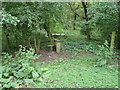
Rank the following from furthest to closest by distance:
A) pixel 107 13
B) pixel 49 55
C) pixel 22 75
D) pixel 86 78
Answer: pixel 49 55
pixel 107 13
pixel 86 78
pixel 22 75

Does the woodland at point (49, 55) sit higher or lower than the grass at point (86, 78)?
higher

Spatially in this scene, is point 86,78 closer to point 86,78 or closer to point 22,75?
point 86,78

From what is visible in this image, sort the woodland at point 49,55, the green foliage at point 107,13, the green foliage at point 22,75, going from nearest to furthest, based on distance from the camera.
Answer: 1. the green foliage at point 22,75
2. the woodland at point 49,55
3. the green foliage at point 107,13

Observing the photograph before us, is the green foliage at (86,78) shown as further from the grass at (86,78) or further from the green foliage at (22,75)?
the green foliage at (22,75)

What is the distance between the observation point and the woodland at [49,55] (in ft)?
9.72

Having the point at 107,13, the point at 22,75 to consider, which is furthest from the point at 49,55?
the point at 107,13

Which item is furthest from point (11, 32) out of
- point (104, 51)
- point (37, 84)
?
point (104, 51)

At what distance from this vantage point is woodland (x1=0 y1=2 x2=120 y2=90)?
2.96 m

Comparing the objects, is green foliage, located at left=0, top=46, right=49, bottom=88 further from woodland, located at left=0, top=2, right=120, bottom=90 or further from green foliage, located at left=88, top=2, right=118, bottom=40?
green foliage, located at left=88, top=2, right=118, bottom=40

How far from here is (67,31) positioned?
5949 mm

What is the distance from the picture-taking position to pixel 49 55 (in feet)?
17.9

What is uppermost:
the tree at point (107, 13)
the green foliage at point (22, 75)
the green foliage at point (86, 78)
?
the tree at point (107, 13)

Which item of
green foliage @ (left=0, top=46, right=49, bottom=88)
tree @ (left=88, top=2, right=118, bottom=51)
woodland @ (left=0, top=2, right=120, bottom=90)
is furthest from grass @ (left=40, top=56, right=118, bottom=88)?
tree @ (left=88, top=2, right=118, bottom=51)

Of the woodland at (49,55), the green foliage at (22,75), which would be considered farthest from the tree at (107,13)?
the green foliage at (22,75)
